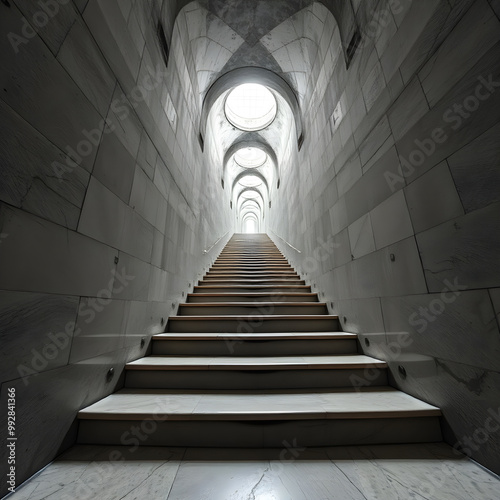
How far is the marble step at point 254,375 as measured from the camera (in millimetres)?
1762

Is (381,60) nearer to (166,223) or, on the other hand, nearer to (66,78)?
(66,78)

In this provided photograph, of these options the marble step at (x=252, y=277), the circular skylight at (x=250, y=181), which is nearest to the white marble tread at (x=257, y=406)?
the marble step at (x=252, y=277)

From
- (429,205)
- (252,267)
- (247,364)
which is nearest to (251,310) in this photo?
→ (247,364)

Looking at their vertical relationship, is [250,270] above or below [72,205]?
above

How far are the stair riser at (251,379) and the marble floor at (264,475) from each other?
0.48 meters

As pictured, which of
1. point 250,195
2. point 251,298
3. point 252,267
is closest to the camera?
point 251,298

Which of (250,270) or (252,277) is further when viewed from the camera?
Result: (250,270)

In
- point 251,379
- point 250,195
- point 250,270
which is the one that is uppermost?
point 250,195

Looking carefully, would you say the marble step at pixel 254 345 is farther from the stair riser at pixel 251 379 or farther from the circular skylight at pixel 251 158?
the circular skylight at pixel 251 158

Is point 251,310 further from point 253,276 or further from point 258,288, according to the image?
point 253,276

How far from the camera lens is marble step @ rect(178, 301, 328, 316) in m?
2.94


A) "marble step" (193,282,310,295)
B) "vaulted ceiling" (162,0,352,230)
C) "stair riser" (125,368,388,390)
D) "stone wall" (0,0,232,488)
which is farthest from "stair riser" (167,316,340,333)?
"vaulted ceiling" (162,0,352,230)

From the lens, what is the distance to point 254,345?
2.18 m

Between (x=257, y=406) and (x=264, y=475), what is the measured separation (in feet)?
1.17
